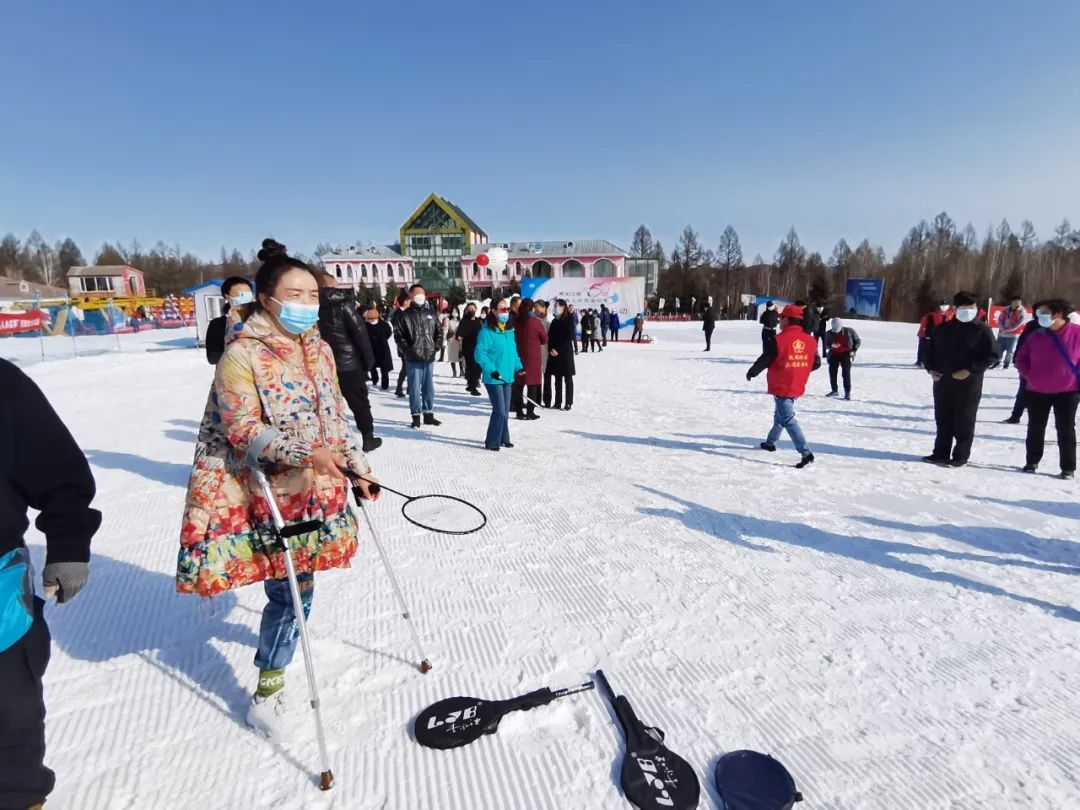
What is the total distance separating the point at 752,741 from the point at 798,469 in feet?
14.0

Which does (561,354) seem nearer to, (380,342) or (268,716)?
(380,342)

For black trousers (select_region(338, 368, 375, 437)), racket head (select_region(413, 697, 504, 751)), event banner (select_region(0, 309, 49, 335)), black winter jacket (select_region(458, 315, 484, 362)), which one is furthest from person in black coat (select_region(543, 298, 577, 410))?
event banner (select_region(0, 309, 49, 335))

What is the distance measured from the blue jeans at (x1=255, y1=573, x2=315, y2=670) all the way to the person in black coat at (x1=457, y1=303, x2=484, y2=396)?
8179mm

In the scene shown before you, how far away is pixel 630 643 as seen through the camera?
281 cm

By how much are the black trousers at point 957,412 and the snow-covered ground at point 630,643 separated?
342 mm

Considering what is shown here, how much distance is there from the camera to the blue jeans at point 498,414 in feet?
20.9

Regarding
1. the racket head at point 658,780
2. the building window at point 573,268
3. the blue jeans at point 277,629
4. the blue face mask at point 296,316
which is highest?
the building window at point 573,268

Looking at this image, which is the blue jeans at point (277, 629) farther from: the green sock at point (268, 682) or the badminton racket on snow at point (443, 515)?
the badminton racket on snow at point (443, 515)

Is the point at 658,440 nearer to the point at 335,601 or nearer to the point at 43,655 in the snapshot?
the point at 335,601

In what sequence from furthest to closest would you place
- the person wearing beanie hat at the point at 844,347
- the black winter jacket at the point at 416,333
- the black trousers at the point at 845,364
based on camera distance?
the black trousers at the point at 845,364 → the person wearing beanie hat at the point at 844,347 → the black winter jacket at the point at 416,333

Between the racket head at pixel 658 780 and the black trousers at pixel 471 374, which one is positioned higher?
the black trousers at pixel 471 374

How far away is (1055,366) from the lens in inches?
211

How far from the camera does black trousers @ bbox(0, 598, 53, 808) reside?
1389mm

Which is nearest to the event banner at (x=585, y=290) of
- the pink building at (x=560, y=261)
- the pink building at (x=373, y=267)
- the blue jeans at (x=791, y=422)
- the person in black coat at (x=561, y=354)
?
the person in black coat at (x=561, y=354)
